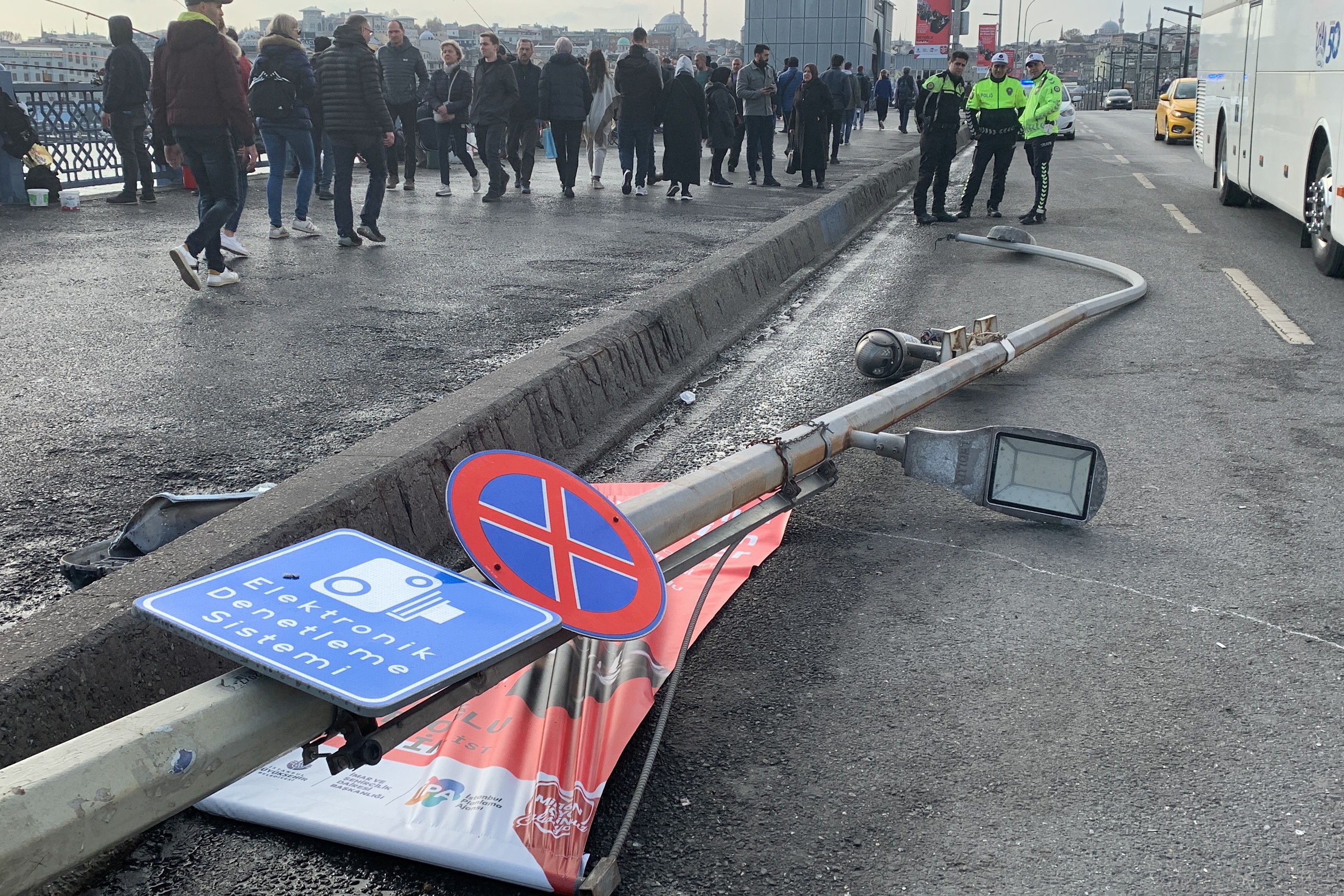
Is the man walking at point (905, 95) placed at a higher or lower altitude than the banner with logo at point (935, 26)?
lower

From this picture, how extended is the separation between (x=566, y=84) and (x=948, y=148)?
4.38 metres

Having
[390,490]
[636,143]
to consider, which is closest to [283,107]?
[636,143]

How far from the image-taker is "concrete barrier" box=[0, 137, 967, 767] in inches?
100.0

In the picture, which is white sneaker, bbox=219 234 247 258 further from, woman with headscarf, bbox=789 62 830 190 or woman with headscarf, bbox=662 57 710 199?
woman with headscarf, bbox=789 62 830 190

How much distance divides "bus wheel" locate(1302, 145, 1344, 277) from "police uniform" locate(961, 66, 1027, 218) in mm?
3916

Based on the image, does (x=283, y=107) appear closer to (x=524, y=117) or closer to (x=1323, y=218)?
(x=524, y=117)

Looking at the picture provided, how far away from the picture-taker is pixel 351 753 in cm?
182

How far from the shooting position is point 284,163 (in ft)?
33.4

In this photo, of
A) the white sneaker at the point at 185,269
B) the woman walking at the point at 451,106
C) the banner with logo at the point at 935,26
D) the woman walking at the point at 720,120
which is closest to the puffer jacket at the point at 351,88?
the white sneaker at the point at 185,269

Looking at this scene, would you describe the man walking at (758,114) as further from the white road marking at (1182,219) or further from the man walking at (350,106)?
the man walking at (350,106)

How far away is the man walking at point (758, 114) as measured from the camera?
15891 mm

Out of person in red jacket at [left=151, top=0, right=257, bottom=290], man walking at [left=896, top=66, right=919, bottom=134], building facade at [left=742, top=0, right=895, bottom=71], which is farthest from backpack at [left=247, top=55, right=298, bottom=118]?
building facade at [left=742, top=0, right=895, bottom=71]

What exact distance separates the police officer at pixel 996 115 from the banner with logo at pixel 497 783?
11650 millimetres

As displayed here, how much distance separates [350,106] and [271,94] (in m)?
0.78
